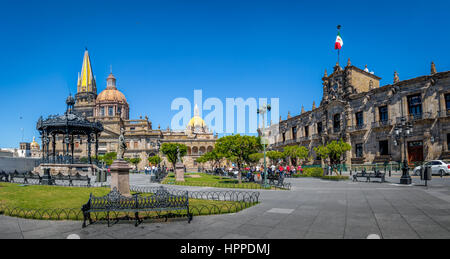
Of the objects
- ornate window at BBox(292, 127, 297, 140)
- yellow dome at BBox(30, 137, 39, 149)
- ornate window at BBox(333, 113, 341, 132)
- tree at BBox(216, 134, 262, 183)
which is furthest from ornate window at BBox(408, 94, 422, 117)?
yellow dome at BBox(30, 137, 39, 149)

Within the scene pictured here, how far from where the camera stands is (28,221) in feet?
23.2

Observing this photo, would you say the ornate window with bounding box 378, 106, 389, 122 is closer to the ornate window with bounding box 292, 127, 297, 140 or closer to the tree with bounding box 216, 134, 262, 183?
the tree with bounding box 216, 134, 262, 183

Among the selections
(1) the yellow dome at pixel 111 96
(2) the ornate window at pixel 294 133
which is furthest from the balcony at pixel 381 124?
(1) the yellow dome at pixel 111 96

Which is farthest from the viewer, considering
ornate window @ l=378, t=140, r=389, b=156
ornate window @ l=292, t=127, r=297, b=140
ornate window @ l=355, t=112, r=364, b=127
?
ornate window @ l=292, t=127, r=297, b=140

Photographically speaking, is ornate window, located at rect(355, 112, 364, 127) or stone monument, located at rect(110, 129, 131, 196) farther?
ornate window, located at rect(355, 112, 364, 127)

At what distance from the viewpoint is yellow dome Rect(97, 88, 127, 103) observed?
74.1 metres

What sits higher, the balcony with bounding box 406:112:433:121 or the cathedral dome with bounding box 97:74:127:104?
the cathedral dome with bounding box 97:74:127:104

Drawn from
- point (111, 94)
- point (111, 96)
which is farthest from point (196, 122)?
point (111, 96)

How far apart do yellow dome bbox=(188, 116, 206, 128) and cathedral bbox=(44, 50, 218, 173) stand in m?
12.3

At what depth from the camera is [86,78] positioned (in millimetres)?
81875

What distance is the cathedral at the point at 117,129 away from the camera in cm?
6738

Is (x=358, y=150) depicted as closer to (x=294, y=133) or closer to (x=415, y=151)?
(x=415, y=151)
